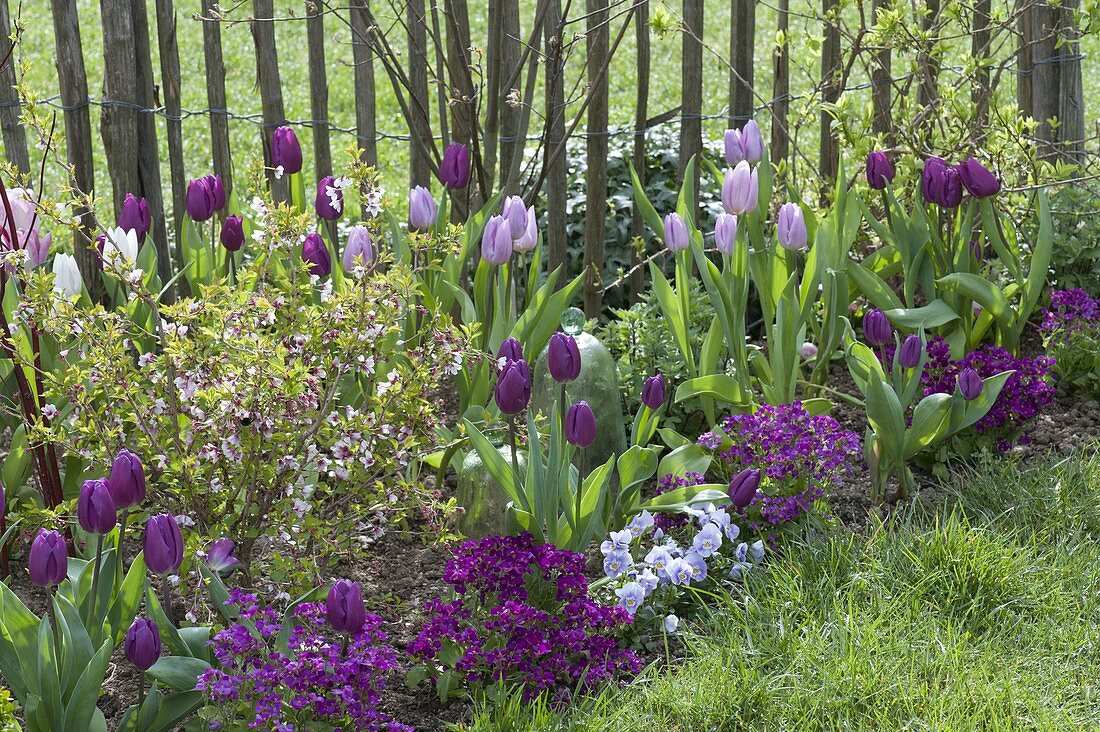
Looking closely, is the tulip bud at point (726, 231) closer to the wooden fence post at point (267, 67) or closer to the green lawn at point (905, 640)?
the green lawn at point (905, 640)

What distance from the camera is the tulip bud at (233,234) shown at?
10.4ft

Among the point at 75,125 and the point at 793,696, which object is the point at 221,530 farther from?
the point at 75,125

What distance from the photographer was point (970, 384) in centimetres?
301

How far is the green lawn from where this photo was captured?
2279 millimetres

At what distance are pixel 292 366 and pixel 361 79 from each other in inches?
70.8


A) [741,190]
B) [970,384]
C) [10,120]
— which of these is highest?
[10,120]

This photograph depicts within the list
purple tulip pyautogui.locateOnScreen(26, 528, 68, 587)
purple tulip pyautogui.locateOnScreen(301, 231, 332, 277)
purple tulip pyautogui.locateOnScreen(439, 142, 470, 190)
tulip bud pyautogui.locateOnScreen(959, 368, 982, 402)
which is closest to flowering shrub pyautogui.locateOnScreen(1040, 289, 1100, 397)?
tulip bud pyautogui.locateOnScreen(959, 368, 982, 402)

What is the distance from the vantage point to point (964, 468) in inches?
130

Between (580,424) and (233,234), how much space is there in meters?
1.27

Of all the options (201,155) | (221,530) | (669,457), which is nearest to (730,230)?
(669,457)

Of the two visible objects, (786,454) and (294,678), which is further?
(786,454)

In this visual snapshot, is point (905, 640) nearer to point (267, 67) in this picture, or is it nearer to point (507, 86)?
point (507, 86)

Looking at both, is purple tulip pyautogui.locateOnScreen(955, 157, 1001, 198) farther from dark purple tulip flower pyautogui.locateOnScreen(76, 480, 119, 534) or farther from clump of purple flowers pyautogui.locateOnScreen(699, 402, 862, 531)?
dark purple tulip flower pyautogui.locateOnScreen(76, 480, 119, 534)

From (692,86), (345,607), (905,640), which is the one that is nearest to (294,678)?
(345,607)
